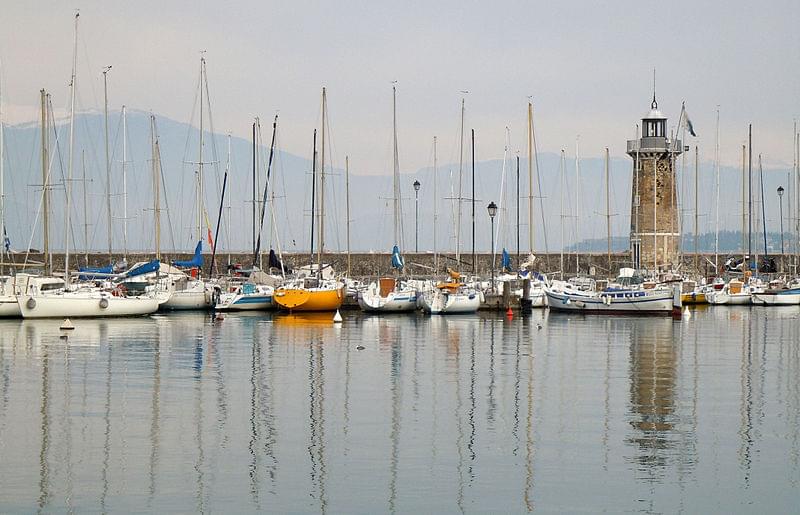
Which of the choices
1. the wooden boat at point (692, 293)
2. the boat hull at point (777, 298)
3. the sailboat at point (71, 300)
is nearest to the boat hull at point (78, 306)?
the sailboat at point (71, 300)

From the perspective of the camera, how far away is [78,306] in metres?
45.7

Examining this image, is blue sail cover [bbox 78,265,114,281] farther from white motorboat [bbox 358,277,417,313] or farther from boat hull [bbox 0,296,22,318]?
white motorboat [bbox 358,277,417,313]

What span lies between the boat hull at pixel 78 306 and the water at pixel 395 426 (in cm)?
866

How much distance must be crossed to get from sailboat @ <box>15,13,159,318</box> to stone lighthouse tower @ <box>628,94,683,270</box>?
32103mm

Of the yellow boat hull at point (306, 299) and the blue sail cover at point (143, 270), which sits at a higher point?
the blue sail cover at point (143, 270)

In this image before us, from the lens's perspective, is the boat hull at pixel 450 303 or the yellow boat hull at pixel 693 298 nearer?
the boat hull at pixel 450 303

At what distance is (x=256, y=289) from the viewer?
53.8 m

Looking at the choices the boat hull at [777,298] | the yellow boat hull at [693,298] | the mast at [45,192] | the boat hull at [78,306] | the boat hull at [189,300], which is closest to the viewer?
the boat hull at [78,306]

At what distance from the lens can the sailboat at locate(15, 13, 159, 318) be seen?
4491cm

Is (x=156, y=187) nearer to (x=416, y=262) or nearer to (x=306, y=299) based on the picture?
(x=306, y=299)

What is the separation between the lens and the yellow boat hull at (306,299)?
51031 millimetres

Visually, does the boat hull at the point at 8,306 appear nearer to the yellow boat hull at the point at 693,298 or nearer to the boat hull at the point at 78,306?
the boat hull at the point at 78,306

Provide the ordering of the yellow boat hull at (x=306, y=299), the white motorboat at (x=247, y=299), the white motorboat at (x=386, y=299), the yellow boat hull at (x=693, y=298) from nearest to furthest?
1. the yellow boat hull at (x=306, y=299)
2. the white motorboat at (x=386, y=299)
3. the white motorboat at (x=247, y=299)
4. the yellow boat hull at (x=693, y=298)

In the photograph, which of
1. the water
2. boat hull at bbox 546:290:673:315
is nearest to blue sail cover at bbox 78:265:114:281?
the water
